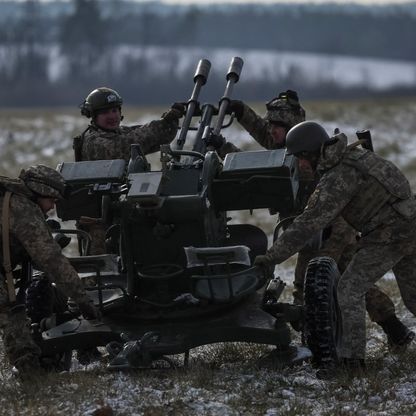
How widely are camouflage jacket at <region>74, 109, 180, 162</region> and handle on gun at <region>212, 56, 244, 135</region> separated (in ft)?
1.36

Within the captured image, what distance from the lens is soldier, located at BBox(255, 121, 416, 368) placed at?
8312mm

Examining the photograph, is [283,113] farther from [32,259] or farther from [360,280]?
[32,259]

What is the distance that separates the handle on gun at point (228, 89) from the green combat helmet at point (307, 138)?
1.81 m

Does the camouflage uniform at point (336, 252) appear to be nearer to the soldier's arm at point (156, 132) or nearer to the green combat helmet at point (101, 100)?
the soldier's arm at point (156, 132)

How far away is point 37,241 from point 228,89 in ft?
11.1

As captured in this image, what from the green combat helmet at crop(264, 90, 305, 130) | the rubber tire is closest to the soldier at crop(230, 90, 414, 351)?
the green combat helmet at crop(264, 90, 305, 130)

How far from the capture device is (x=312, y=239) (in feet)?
29.5

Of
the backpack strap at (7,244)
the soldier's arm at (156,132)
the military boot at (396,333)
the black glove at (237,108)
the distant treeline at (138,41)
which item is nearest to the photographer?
the backpack strap at (7,244)

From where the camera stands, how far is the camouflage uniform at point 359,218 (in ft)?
27.3

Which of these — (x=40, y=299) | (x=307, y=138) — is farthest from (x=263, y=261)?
(x=40, y=299)

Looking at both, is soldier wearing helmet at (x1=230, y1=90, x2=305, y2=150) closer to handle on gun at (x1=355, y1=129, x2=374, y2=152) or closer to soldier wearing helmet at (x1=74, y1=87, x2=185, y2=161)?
soldier wearing helmet at (x1=74, y1=87, x2=185, y2=161)

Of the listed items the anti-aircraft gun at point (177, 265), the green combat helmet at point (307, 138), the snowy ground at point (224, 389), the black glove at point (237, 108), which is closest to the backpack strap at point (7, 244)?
the anti-aircraft gun at point (177, 265)

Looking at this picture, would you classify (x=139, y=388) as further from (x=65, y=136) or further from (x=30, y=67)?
(x=30, y=67)

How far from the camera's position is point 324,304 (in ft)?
27.1
